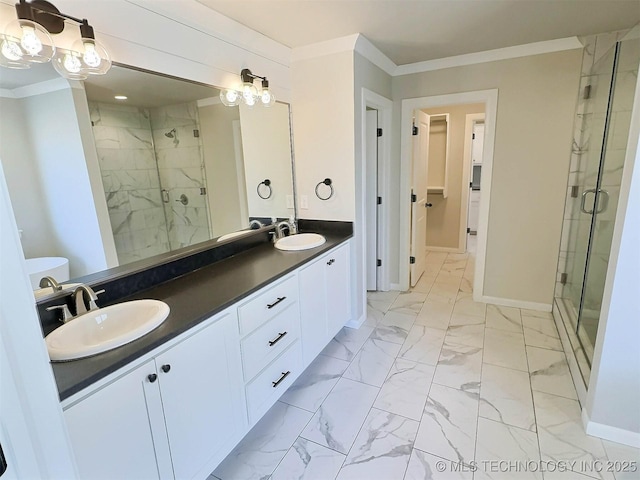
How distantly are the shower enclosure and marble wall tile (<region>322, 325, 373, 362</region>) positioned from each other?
147 centimetres

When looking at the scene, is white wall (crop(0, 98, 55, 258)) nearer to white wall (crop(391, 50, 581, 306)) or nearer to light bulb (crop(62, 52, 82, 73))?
light bulb (crop(62, 52, 82, 73))

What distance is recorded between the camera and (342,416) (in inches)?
77.0

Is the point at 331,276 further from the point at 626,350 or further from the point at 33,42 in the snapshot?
the point at 33,42

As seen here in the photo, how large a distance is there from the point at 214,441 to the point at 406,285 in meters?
2.69

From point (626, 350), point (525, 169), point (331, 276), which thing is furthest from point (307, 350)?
point (525, 169)

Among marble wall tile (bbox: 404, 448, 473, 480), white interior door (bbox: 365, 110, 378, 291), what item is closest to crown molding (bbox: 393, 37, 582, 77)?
white interior door (bbox: 365, 110, 378, 291)

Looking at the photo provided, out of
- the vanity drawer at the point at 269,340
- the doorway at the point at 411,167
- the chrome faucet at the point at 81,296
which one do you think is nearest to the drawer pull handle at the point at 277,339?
the vanity drawer at the point at 269,340

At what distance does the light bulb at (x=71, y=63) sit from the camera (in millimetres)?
1390

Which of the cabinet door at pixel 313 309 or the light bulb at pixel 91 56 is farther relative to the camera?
the cabinet door at pixel 313 309

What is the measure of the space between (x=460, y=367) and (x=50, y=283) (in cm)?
245

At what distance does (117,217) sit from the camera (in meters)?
1.69

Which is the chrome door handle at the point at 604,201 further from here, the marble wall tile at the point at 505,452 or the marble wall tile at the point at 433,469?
the marble wall tile at the point at 433,469

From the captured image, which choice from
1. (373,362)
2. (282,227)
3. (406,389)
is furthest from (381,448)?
(282,227)

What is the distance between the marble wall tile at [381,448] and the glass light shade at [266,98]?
7.12 ft
